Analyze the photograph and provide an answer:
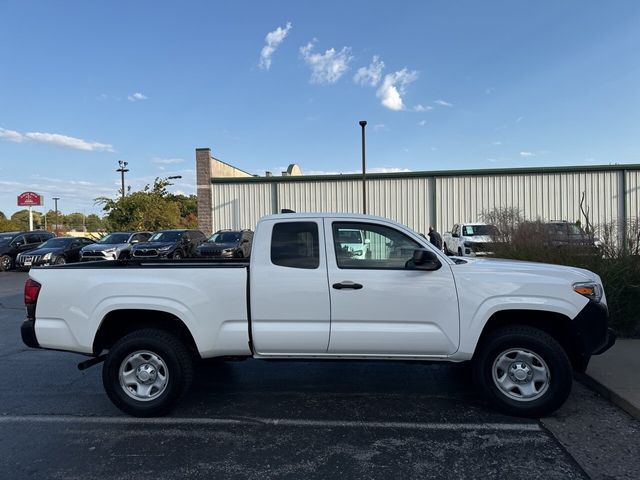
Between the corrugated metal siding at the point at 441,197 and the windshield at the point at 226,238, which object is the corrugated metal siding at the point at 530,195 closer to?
the corrugated metal siding at the point at 441,197

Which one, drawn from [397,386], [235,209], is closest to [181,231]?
[235,209]

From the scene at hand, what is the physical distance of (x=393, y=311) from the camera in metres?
4.36

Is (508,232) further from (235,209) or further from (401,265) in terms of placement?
(235,209)

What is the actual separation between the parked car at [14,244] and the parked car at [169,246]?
6501 millimetres

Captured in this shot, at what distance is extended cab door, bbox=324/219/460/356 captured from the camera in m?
4.35

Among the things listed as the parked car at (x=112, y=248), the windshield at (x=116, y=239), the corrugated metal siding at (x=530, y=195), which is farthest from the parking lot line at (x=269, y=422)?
the corrugated metal siding at (x=530, y=195)

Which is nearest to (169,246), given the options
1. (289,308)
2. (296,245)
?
(296,245)

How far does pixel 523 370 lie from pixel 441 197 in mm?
23199

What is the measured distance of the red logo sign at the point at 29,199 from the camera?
116ft

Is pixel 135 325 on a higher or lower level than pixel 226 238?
lower

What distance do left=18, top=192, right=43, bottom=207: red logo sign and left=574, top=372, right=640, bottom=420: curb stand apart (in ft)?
129

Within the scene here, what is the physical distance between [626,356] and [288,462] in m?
4.87

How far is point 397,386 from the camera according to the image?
5340 mm

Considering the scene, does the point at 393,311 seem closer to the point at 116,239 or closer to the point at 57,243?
the point at 116,239
